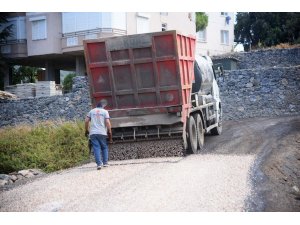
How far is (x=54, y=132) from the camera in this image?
48.9 feet

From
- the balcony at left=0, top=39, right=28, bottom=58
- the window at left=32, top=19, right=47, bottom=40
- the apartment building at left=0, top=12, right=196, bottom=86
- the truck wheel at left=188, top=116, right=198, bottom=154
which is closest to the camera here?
the truck wheel at left=188, top=116, right=198, bottom=154

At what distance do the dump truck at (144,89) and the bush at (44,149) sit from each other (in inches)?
104

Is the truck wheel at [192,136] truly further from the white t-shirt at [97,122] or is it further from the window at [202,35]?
the window at [202,35]

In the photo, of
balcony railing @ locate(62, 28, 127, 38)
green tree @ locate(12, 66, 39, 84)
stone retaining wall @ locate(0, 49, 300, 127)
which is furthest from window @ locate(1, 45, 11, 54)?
stone retaining wall @ locate(0, 49, 300, 127)

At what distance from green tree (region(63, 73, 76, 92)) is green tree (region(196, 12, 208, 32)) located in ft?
35.1

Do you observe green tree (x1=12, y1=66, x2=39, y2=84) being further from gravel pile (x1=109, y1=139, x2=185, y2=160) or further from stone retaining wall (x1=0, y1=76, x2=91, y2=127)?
gravel pile (x1=109, y1=139, x2=185, y2=160)

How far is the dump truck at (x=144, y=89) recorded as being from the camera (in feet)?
34.2

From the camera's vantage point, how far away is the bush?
13305 millimetres

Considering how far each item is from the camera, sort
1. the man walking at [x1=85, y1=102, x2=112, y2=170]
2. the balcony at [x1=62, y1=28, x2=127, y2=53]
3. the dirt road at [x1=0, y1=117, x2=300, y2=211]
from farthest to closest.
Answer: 1. the balcony at [x1=62, y1=28, x2=127, y2=53]
2. the man walking at [x1=85, y1=102, x2=112, y2=170]
3. the dirt road at [x1=0, y1=117, x2=300, y2=211]

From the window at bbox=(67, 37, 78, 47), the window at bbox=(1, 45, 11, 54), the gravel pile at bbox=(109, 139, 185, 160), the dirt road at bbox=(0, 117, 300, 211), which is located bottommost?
the dirt road at bbox=(0, 117, 300, 211)

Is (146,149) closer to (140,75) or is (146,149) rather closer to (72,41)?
(140,75)

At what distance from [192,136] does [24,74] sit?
41.0ft

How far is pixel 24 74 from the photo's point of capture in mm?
21750

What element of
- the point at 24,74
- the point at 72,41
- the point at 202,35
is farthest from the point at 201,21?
the point at 72,41
